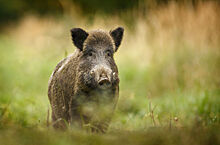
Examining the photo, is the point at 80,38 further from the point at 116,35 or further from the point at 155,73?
the point at 155,73

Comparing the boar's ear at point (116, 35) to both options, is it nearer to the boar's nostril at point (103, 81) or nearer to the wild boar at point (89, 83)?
the wild boar at point (89, 83)

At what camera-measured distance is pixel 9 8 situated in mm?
36125

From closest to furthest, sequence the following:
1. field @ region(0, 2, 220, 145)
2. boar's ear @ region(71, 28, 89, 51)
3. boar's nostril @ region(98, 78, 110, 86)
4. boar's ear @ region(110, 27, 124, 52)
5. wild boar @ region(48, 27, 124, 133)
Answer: boar's nostril @ region(98, 78, 110, 86)
wild boar @ region(48, 27, 124, 133)
boar's ear @ region(71, 28, 89, 51)
boar's ear @ region(110, 27, 124, 52)
field @ region(0, 2, 220, 145)

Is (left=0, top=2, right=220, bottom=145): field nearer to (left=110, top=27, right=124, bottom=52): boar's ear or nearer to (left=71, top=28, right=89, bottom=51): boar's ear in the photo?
(left=71, top=28, right=89, bottom=51): boar's ear

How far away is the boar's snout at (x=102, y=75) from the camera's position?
3.81 metres

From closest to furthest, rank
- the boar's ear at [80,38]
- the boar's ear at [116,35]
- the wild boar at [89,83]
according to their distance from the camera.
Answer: the wild boar at [89,83] → the boar's ear at [80,38] → the boar's ear at [116,35]

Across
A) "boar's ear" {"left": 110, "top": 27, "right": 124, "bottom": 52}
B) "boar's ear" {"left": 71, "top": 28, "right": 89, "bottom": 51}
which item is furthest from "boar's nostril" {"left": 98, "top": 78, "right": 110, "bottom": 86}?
"boar's ear" {"left": 110, "top": 27, "right": 124, "bottom": 52}

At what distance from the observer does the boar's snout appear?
3809mm

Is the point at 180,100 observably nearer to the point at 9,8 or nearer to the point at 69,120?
the point at 69,120

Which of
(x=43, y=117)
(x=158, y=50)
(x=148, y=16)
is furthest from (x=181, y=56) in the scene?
(x=43, y=117)

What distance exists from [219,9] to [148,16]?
212 centimetres

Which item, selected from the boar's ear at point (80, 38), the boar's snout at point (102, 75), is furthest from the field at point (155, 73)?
the boar's snout at point (102, 75)

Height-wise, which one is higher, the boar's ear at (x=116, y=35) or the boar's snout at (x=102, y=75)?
the boar's ear at (x=116, y=35)

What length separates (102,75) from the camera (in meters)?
3.90
